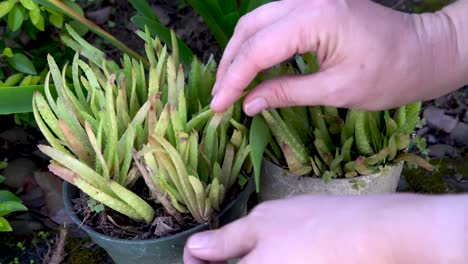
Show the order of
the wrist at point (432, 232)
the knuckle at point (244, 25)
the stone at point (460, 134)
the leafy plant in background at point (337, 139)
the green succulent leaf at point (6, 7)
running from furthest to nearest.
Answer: the stone at point (460, 134)
the green succulent leaf at point (6, 7)
the leafy plant in background at point (337, 139)
the knuckle at point (244, 25)
the wrist at point (432, 232)

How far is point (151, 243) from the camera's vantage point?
0.97 meters

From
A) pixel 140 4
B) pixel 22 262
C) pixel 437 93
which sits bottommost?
pixel 22 262

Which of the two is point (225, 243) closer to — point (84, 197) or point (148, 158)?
point (148, 158)

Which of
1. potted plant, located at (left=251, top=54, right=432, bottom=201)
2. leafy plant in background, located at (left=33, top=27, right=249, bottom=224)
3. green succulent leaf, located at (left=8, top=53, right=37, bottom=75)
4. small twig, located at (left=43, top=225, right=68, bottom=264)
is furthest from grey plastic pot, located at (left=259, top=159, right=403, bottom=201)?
green succulent leaf, located at (left=8, top=53, right=37, bottom=75)

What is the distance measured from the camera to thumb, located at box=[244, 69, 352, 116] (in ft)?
2.90

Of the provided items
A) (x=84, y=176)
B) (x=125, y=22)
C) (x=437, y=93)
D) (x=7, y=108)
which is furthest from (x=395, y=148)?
(x=125, y=22)

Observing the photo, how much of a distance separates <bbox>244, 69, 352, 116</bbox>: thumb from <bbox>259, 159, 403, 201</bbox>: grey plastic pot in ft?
0.74

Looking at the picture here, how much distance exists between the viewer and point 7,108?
105 centimetres

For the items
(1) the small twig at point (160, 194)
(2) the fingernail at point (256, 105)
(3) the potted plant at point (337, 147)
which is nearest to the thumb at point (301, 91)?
(2) the fingernail at point (256, 105)

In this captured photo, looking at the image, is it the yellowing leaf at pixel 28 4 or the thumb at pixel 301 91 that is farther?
the yellowing leaf at pixel 28 4

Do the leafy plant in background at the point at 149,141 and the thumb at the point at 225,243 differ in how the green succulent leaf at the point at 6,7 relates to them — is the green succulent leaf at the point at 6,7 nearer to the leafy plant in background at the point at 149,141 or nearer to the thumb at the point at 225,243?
the leafy plant in background at the point at 149,141

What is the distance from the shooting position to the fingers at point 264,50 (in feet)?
2.75

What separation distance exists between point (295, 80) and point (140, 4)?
505 millimetres

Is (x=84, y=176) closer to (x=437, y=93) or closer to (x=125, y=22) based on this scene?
(x=437, y=93)
